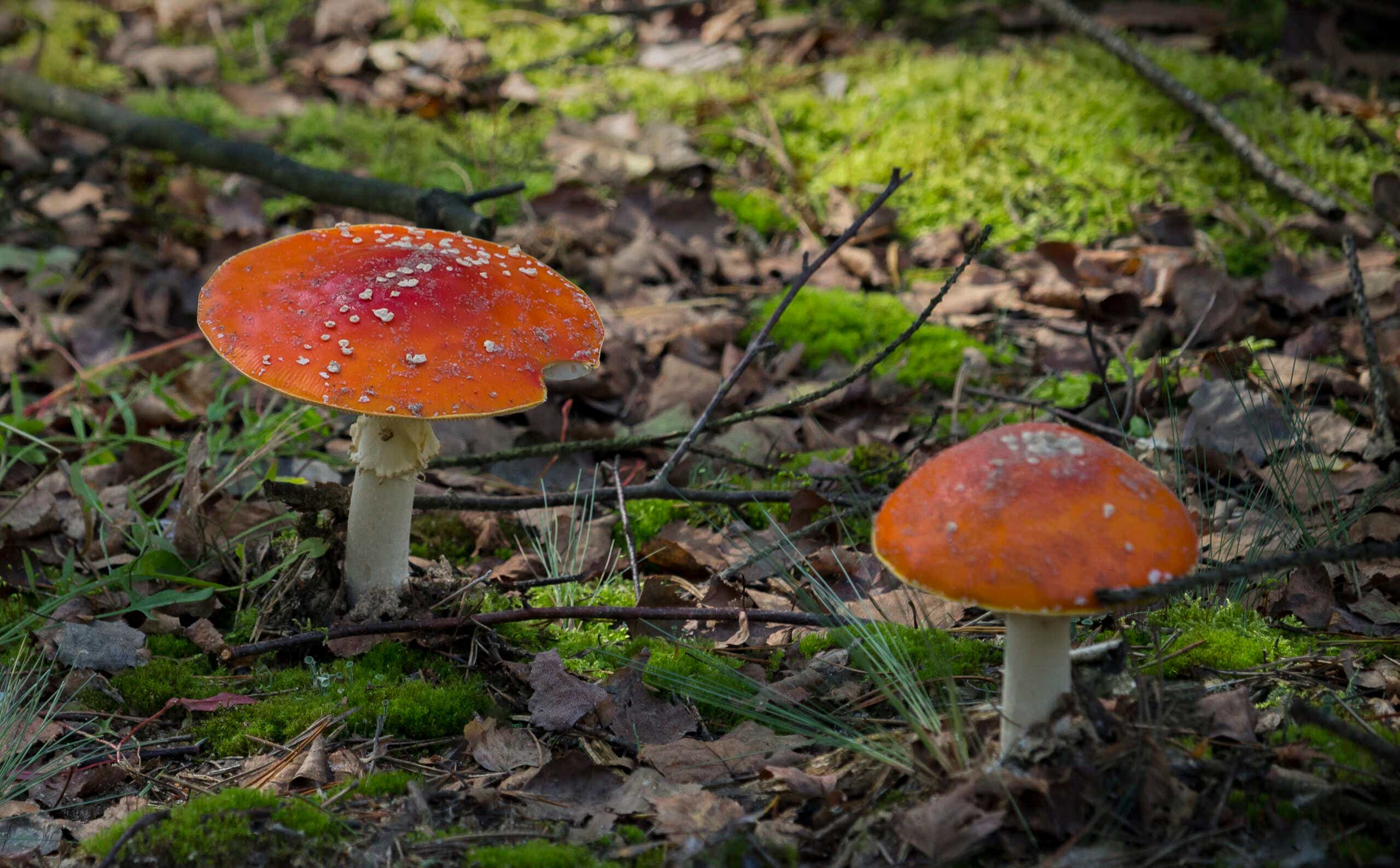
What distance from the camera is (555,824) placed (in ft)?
7.57

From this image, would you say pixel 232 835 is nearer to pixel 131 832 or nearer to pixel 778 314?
pixel 131 832

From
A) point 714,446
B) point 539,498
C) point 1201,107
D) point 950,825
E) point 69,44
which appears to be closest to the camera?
point 950,825

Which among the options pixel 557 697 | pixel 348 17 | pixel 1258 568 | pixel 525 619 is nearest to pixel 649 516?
pixel 525 619

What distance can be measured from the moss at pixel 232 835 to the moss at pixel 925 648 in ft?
3.97

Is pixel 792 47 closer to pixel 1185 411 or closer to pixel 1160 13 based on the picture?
pixel 1160 13

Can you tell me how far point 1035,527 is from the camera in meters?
1.91

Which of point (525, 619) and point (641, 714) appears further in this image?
point (525, 619)

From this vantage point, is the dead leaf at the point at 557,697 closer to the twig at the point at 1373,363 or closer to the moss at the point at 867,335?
the moss at the point at 867,335

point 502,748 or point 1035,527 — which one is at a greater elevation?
point 1035,527

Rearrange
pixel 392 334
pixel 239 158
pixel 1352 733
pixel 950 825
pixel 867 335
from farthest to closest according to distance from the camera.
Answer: pixel 239 158 < pixel 867 335 < pixel 392 334 < pixel 950 825 < pixel 1352 733

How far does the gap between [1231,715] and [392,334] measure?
210 centimetres

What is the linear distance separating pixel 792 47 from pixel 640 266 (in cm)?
259

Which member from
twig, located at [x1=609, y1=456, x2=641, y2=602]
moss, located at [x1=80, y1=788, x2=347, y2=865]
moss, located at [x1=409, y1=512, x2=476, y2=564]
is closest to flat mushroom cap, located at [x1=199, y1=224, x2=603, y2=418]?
twig, located at [x1=609, y1=456, x2=641, y2=602]

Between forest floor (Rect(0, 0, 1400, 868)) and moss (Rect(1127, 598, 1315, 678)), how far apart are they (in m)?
0.02
